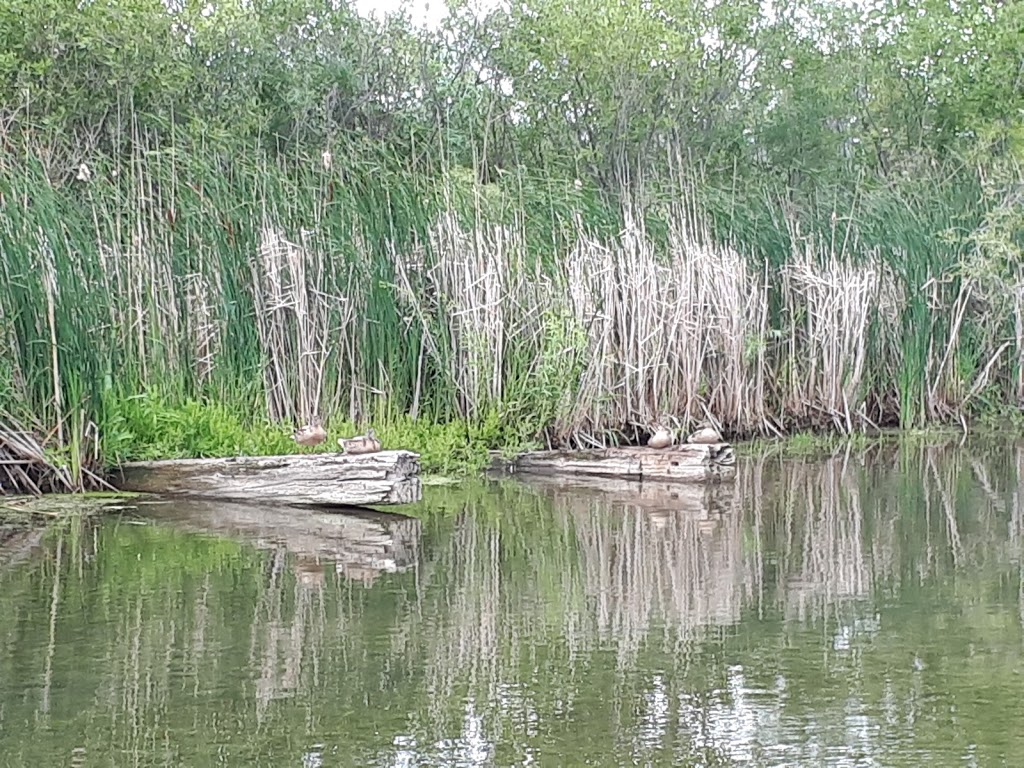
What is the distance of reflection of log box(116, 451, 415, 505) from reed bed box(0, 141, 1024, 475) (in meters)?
0.33

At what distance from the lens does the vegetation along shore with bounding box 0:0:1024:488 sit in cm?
951

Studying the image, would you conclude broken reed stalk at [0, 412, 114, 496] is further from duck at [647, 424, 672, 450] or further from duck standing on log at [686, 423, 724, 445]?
duck standing on log at [686, 423, 724, 445]

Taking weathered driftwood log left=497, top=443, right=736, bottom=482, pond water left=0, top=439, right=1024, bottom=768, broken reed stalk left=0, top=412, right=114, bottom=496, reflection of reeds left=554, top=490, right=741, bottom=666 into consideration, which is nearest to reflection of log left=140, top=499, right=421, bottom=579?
pond water left=0, top=439, right=1024, bottom=768

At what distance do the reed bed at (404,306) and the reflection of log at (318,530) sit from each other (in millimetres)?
998

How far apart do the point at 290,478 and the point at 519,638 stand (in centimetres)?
351

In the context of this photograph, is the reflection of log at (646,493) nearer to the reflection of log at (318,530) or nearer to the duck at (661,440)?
the duck at (661,440)

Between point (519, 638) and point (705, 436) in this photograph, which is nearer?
point (519, 638)

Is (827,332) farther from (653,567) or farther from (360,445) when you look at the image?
(653,567)

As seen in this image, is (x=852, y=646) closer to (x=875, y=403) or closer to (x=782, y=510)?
(x=782, y=510)

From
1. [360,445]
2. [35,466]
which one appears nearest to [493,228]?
[360,445]

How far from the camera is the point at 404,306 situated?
10555mm

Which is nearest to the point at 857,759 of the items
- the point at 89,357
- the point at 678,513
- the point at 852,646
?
the point at 852,646

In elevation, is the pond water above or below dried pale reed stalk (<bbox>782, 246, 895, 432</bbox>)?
below

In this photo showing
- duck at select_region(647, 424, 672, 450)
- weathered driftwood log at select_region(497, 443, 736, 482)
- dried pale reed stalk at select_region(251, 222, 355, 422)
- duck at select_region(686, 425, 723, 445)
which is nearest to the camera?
weathered driftwood log at select_region(497, 443, 736, 482)
